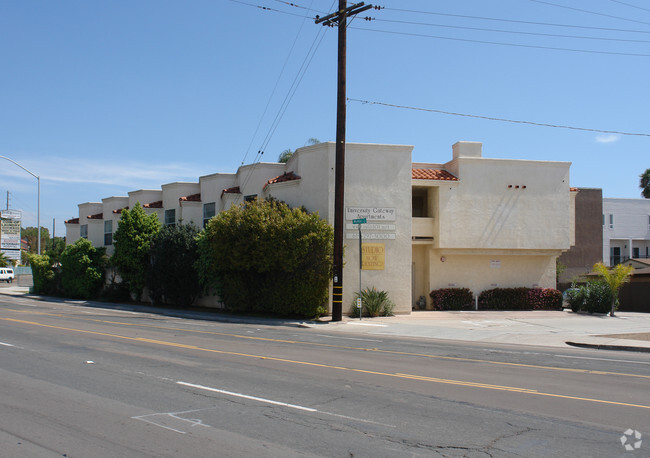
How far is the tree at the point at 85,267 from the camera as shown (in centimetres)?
3647

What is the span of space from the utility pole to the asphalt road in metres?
7.51

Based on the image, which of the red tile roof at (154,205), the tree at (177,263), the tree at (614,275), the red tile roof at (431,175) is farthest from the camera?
the red tile roof at (154,205)

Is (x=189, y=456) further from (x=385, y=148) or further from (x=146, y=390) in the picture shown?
(x=385, y=148)

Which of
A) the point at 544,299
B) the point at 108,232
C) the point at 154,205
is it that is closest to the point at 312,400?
the point at 544,299

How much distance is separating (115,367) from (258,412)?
4755mm

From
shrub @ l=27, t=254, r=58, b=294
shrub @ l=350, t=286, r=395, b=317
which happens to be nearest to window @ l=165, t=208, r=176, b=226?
shrub @ l=27, t=254, r=58, b=294

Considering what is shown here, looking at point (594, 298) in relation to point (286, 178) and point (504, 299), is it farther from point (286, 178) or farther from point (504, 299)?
point (286, 178)

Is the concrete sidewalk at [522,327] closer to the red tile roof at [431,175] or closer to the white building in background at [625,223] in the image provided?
the red tile roof at [431,175]

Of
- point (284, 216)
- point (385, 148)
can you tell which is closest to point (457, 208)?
point (385, 148)

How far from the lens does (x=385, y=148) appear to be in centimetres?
2481

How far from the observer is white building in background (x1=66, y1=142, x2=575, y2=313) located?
24.7 meters

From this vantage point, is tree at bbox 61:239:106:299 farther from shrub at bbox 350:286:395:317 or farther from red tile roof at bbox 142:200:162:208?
shrub at bbox 350:286:395:317

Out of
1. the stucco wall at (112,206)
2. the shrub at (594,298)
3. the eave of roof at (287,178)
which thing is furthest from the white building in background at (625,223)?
the stucco wall at (112,206)

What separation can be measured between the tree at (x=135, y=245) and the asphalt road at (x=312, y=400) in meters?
17.4
